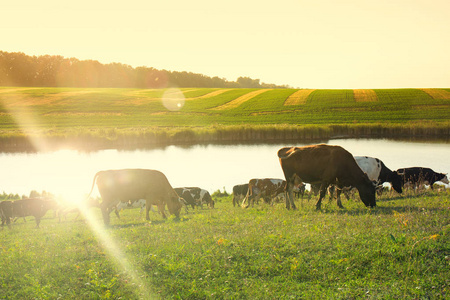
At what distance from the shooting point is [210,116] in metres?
77.8

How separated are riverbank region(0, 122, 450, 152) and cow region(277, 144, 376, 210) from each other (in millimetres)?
40724

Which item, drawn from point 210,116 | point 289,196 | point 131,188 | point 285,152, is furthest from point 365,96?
point 131,188

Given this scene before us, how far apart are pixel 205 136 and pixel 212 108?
3101 cm

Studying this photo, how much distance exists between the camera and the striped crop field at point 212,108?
232 ft

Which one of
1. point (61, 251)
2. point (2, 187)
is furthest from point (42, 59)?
point (61, 251)

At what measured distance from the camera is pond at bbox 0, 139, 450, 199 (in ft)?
114

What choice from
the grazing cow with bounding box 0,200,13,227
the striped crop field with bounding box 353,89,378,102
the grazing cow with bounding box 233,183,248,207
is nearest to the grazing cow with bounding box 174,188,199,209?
the grazing cow with bounding box 233,183,248,207

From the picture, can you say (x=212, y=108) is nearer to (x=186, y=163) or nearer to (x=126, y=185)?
(x=186, y=163)

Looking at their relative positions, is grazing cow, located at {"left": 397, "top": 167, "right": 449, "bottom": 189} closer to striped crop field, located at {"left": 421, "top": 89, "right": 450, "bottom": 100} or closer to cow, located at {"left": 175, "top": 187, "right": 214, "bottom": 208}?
cow, located at {"left": 175, "top": 187, "right": 214, "bottom": 208}

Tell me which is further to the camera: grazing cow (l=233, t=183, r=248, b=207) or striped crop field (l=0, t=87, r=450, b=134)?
striped crop field (l=0, t=87, r=450, b=134)

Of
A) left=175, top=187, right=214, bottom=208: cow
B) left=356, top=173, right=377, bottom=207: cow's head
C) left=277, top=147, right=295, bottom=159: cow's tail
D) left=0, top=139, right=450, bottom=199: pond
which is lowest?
left=0, top=139, right=450, bottom=199: pond

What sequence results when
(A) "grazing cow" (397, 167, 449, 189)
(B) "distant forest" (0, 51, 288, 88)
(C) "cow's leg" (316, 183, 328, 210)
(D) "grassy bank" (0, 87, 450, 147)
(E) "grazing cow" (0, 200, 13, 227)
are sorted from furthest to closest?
(B) "distant forest" (0, 51, 288, 88)
(D) "grassy bank" (0, 87, 450, 147)
(A) "grazing cow" (397, 167, 449, 189)
(E) "grazing cow" (0, 200, 13, 227)
(C) "cow's leg" (316, 183, 328, 210)

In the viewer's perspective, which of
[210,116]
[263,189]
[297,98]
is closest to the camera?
[263,189]

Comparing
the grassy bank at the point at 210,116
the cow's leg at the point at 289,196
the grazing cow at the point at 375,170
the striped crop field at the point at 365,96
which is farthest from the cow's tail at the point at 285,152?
the striped crop field at the point at 365,96
